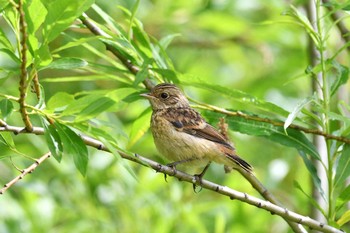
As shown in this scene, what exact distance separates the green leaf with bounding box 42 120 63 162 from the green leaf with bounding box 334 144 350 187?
1.92 meters

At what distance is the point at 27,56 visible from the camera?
3.92m

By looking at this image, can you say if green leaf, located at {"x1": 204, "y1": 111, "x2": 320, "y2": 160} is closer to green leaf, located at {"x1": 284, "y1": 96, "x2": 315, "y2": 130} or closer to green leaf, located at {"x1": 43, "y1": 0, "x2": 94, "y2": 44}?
green leaf, located at {"x1": 284, "y1": 96, "x2": 315, "y2": 130}

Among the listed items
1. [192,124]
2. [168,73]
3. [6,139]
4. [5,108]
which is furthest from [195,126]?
[5,108]

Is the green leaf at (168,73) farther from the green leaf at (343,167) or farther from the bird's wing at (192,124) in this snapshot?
the green leaf at (343,167)

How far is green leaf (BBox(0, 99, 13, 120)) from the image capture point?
398 cm

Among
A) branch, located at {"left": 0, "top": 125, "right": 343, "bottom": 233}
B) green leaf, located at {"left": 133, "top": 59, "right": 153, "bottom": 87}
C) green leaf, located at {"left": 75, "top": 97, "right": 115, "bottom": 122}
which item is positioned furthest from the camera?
green leaf, located at {"left": 133, "top": 59, "right": 153, "bottom": 87}

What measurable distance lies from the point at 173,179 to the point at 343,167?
2.99 meters

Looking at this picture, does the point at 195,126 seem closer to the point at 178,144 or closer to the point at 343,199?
the point at 178,144

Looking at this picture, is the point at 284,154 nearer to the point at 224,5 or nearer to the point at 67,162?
the point at 224,5

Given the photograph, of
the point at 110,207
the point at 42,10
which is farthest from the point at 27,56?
the point at 110,207

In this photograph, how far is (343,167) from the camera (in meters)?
5.09

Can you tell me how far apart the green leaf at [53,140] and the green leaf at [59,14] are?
19.6 inches

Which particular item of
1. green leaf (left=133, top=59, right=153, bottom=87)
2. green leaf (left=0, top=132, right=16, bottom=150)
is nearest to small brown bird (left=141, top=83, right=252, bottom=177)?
green leaf (left=133, top=59, right=153, bottom=87)

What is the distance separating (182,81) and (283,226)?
365 cm
